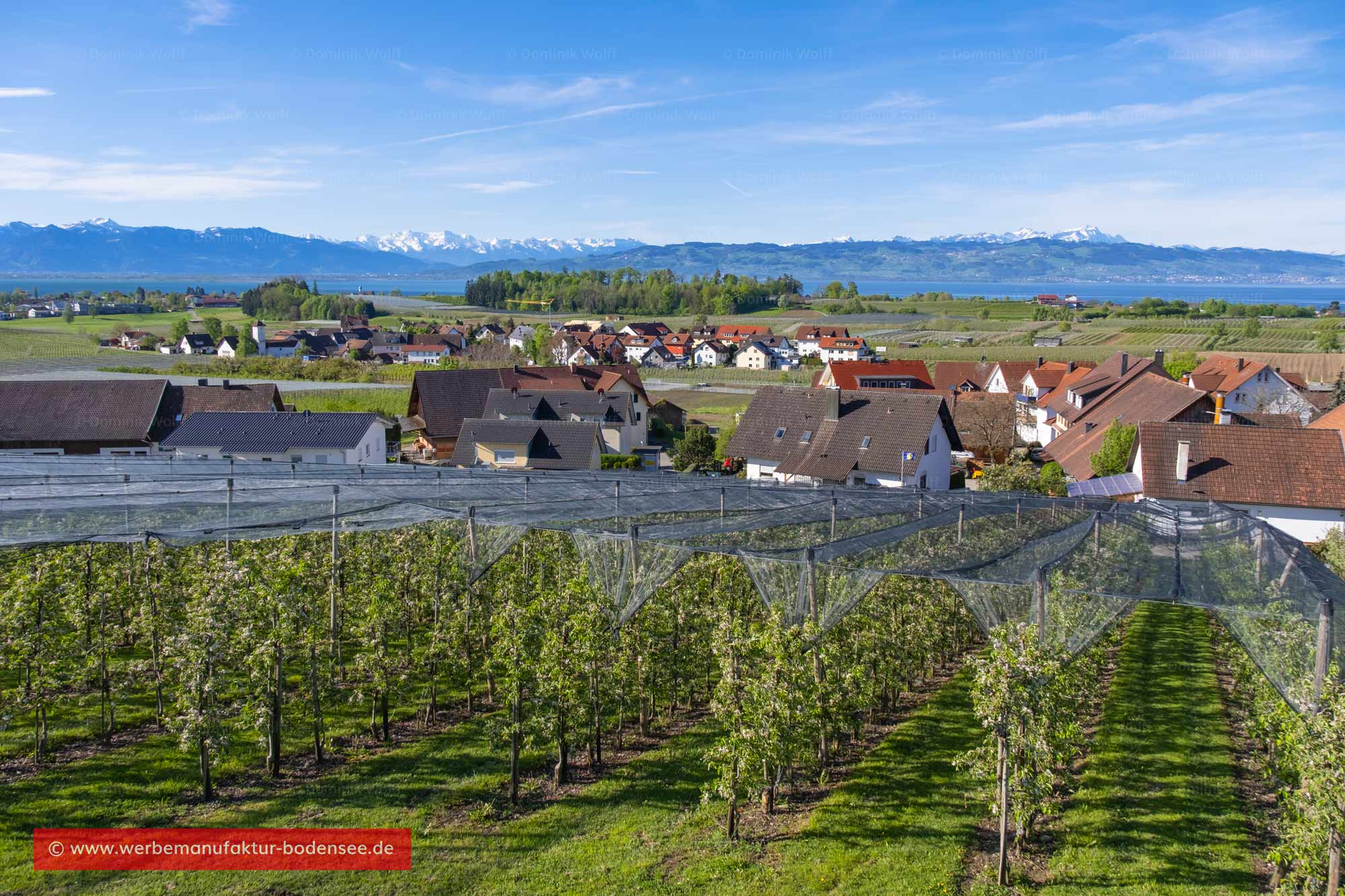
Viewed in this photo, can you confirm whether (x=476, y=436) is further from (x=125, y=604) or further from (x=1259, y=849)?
(x=1259, y=849)

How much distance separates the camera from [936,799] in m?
12.1

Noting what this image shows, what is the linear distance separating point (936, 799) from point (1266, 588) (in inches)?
208

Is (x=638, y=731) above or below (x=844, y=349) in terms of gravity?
below

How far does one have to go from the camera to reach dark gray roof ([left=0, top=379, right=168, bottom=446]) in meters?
39.5

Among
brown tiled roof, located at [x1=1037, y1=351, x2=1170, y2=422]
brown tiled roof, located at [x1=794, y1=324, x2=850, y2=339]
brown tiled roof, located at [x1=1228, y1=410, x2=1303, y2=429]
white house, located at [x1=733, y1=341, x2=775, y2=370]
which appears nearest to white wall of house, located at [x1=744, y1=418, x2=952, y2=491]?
brown tiled roof, located at [x1=1037, y1=351, x2=1170, y2=422]

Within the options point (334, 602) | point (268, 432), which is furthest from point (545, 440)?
point (334, 602)

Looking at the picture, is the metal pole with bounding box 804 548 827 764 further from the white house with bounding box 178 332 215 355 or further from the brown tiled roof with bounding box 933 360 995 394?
the white house with bounding box 178 332 215 355

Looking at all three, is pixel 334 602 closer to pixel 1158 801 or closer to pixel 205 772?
pixel 205 772

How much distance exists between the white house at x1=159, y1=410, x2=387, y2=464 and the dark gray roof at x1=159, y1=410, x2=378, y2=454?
0.10 feet

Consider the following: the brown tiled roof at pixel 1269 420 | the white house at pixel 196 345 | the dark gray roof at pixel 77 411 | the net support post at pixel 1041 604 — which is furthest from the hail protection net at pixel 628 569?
the white house at pixel 196 345

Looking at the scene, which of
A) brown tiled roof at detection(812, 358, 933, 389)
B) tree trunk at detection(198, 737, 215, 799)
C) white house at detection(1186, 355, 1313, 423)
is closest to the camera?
tree trunk at detection(198, 737, 215, 799)

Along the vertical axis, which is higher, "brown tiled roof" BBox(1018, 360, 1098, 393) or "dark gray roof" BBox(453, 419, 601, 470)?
"brown tiled roof" BBox(1018, 360, 1098, 393)

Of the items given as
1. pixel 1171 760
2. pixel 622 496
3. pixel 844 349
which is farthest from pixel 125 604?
pixel 844 349

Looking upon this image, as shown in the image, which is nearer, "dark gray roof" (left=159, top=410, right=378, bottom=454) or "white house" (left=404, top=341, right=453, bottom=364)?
"dark gray roof" (left=159, top=410, right=378, bottom=454)
